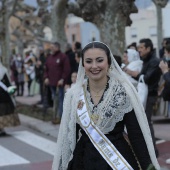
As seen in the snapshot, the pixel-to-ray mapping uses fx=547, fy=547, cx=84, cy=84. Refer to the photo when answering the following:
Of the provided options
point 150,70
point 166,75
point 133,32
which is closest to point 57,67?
point 150,70

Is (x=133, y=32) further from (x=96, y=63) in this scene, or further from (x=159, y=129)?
(x=96, y=63)

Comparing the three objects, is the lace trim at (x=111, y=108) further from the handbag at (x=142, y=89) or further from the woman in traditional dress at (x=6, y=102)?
the woman in traditional dress at (x=6, y=102)

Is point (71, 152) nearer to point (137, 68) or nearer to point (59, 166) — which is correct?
point (59, 166)

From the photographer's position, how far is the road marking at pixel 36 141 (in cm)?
925

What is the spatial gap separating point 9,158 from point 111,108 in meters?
5.10

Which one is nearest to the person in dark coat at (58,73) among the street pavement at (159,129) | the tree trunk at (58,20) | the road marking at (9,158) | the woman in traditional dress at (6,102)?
the street pavement at (159,129)

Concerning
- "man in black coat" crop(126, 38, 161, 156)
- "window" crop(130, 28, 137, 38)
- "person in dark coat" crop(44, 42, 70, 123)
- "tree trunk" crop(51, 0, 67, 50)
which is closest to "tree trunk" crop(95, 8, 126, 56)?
"person in dark coat" crop(44, 42, 70, 123)

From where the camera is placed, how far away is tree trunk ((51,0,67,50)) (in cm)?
1744

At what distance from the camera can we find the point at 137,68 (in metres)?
8.14

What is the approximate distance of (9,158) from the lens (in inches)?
333

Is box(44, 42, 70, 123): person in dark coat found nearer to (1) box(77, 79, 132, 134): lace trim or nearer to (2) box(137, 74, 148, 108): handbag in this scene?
(2) box(137, 74, 148, 108): handbag

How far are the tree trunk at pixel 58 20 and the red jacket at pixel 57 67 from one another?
A: 18.4 ft

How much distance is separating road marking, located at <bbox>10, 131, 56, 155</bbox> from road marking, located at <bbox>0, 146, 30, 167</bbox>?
1.89 feet

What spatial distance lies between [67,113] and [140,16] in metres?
44.6
